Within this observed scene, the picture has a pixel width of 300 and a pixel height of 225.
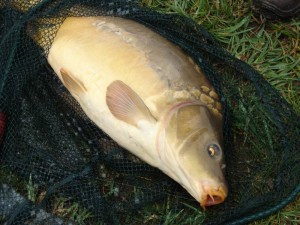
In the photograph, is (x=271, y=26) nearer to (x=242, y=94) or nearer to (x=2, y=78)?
(x=242, y=94)

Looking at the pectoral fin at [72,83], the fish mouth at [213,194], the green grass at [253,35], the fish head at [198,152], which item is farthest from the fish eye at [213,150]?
the green grass at [253,35]

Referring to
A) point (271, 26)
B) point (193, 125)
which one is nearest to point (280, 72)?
point (271, 26)

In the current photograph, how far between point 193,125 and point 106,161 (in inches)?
24.9

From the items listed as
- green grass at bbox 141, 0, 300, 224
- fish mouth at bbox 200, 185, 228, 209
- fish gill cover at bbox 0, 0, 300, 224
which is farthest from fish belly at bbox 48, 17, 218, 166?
green grass at bbox 141, 0, 300, 224

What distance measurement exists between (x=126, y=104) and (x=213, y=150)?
48 centimetres

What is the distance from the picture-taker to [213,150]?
282 cm

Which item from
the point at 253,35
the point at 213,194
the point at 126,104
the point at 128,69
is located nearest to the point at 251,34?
the point at 253,35

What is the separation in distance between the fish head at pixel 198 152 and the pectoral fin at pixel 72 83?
1.67 feet

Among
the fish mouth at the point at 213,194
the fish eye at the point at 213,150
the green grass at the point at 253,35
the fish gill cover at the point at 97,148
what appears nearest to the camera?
the fish mouth at the point at 213,194

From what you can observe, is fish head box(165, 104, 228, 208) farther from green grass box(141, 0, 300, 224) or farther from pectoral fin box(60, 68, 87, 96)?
green grass box(141, 0, 300, 224)

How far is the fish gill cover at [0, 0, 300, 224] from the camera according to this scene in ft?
10.3

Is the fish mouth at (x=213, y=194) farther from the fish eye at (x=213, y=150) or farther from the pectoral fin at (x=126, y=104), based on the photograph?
the pectoral fin at (x=126, y=104)

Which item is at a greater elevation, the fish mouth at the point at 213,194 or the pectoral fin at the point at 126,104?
the pectoral fin at the point at 126,104

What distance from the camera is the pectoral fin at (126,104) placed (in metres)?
2.80
